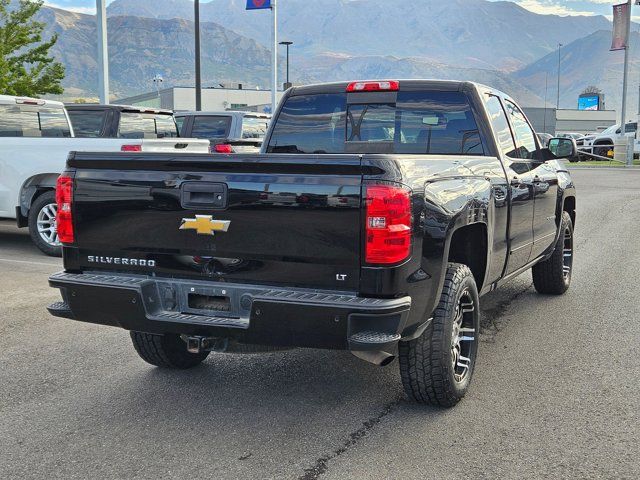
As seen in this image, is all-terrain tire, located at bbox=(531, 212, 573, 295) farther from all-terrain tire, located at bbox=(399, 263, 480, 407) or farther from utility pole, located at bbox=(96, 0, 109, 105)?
utility pole, located at bbox=(96, 0, 109, 105)

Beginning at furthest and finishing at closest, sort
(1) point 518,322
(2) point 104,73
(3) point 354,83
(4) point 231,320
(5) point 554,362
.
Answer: (2) point 104,73
(1) point 518,322
(3) point 354,83
(5) point 554,362
(4) point 231,320

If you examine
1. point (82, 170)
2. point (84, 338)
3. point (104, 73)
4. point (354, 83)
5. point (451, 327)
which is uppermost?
point (104, 73)

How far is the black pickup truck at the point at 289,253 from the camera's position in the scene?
3545mm

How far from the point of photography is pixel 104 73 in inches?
636

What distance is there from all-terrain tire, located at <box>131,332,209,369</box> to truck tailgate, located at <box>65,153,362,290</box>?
812mm

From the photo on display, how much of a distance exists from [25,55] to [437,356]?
26.9m

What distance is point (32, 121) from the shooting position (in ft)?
34.9

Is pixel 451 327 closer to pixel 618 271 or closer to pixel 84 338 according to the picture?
pixel 84 338

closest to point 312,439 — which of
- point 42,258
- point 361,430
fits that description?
point 361,430

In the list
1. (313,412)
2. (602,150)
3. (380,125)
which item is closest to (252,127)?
(380,125)

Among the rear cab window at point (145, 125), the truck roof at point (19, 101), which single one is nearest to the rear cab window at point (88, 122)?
the rear cab window at point (145, 125)

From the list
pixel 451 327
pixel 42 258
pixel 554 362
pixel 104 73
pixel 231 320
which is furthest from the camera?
pixel 104 73

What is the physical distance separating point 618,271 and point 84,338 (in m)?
6.18

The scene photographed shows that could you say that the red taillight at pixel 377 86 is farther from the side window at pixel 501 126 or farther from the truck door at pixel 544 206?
the truck door at pixel 544 206
